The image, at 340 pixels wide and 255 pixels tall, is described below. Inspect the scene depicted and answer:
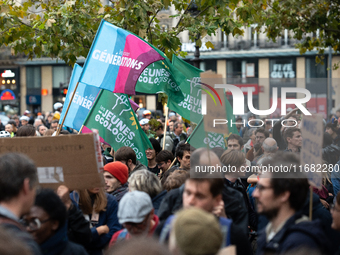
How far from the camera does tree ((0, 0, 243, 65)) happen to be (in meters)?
7.80

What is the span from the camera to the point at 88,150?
3592mm

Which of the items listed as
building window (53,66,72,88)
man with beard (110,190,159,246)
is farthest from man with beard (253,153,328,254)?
building window (53,66,72,88)

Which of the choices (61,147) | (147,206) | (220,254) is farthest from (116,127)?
(220,254)

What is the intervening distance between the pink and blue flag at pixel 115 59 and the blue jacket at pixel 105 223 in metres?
2.19

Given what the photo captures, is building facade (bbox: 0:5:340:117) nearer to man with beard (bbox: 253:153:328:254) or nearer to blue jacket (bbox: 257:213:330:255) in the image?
man with beard (bbox: 253:153:328:254)

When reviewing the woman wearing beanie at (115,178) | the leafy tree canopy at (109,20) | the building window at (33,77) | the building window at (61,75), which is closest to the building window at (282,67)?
the building window at (61,75)

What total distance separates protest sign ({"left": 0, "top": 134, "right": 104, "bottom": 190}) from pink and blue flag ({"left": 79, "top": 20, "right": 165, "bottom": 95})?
2293 millimetres

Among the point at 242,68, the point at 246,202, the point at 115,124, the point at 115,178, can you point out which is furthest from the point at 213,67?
the point at 115,178

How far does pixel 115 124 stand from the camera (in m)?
6.45

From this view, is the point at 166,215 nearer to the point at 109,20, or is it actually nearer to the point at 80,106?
the point at 80,106

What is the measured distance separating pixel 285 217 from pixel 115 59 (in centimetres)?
379

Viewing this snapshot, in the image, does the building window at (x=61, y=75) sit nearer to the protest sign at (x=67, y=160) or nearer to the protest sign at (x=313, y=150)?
the protest sign at (x=67, y=160)

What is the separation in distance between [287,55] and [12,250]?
41048mm

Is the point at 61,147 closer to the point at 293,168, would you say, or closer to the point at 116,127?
the point at 293,168
